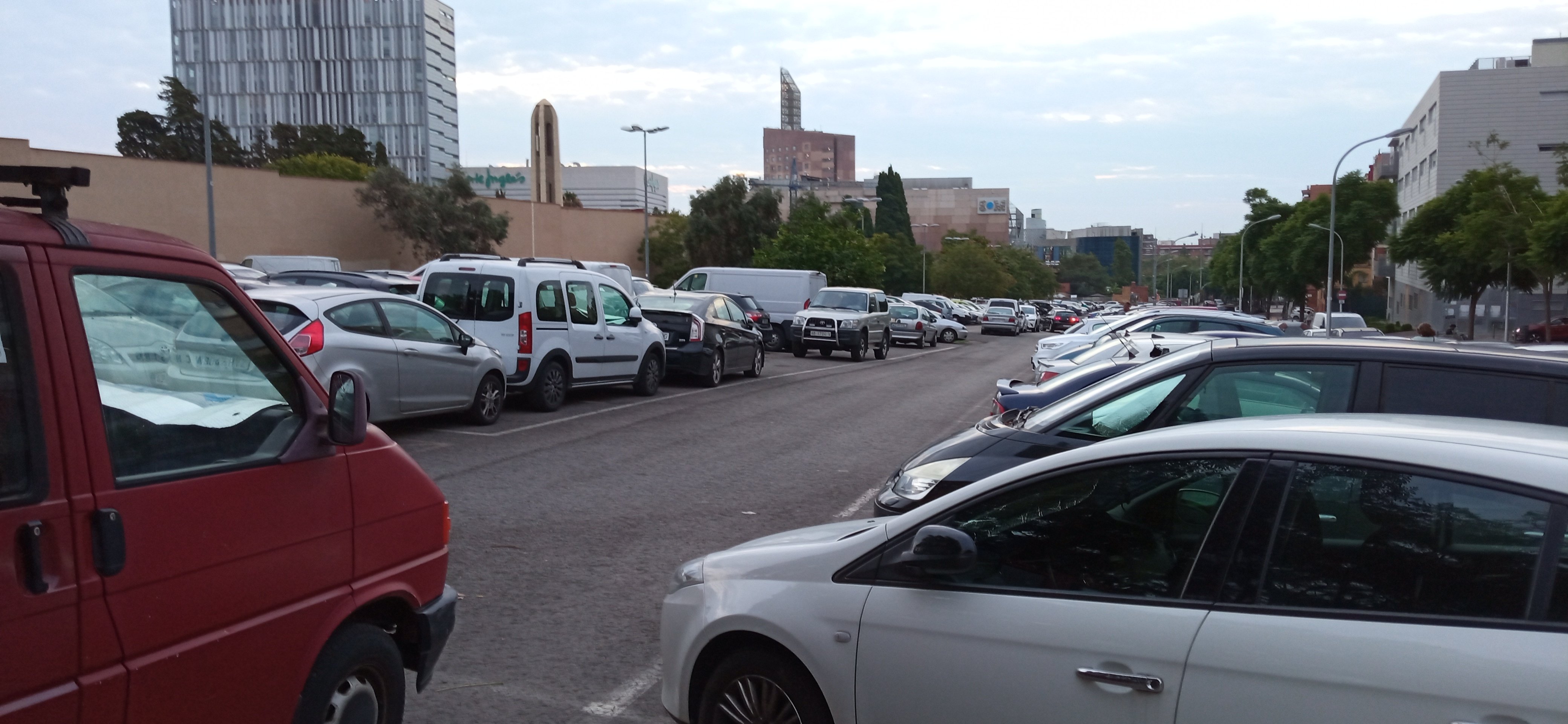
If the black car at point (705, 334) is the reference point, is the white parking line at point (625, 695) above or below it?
below

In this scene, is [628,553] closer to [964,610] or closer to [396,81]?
[964,610]

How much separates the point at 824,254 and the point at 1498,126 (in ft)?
125

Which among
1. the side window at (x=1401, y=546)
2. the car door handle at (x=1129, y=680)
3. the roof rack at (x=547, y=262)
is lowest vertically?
the car door handle at (x=1129, y=680)

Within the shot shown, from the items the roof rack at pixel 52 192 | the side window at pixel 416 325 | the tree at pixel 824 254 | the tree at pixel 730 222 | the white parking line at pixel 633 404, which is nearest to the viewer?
the roof rack at pixel 52 192

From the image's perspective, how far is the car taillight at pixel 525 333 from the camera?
14125 millimetres

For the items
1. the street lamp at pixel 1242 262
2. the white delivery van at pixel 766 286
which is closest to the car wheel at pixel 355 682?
the white delivery van at pixel 766 286

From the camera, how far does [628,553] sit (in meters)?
7.54

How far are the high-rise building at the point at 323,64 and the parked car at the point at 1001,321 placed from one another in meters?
74.0

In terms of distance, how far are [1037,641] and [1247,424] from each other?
95 cm

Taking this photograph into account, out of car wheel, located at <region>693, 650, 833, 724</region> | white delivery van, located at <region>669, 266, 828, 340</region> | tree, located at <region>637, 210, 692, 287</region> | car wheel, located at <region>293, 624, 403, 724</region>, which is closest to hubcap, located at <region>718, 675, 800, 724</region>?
car wheel, located at <region>693, 650, 833, 724</region>

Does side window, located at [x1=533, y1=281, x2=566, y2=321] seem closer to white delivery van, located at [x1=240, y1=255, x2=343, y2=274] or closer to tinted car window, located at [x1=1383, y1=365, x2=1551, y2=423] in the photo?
tinted car window, located at [x1=1383, y1=365, x2=1551, y2=423]

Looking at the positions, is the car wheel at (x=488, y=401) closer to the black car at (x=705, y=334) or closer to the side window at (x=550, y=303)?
the side window at (x=550, y=303)

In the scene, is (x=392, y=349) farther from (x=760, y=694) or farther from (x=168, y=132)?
(x=168, y=132)

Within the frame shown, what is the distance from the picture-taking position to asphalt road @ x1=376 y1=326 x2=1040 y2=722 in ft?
A: 16.9
